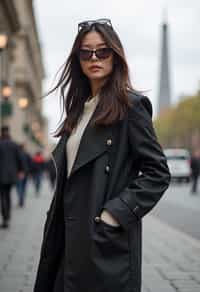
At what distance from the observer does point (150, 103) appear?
3186mm

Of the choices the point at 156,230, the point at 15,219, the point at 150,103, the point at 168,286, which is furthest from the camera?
the point at 15,219

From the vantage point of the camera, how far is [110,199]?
9.96ft

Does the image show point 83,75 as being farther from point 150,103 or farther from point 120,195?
point 120,195

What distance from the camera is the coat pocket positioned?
2.94 metres

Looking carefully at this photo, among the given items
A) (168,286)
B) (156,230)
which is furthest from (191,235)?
(168,286)

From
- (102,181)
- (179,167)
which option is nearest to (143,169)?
(102,181)

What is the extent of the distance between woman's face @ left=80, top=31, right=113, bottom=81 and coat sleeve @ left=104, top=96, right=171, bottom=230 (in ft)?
0.80

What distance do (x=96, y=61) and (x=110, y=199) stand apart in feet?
2.24

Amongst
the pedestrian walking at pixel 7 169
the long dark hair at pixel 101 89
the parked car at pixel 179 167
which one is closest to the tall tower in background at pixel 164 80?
the parked car at pixel 179 167

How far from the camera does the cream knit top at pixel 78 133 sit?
3192 mm

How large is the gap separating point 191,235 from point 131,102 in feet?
27.4

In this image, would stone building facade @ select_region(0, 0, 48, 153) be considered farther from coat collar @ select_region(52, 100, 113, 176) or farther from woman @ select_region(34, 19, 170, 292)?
coat collar @ select_region(52, 100, 113, 176)

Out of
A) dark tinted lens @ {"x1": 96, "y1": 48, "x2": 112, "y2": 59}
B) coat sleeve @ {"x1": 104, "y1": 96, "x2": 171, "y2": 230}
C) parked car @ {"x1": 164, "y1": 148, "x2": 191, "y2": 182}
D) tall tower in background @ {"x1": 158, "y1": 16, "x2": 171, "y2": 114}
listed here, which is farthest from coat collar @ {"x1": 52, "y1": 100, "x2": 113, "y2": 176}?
tall tower in background @ {"x1": 158, "y1": 16, "x2": 171, "y2": 114}

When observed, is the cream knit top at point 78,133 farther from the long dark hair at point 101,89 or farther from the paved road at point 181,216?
the paved road at point 181,216
